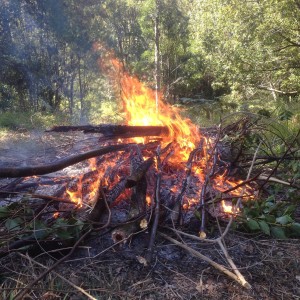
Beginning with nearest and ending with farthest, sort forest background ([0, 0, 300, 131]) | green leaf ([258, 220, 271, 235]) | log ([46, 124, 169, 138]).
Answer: green leaf ([258, 220, 271, 235]) < log ([46, 124, 169, 138]) < forest background ([0, 0, 300, 131])

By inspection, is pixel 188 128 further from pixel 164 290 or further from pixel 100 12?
pixel 100 12

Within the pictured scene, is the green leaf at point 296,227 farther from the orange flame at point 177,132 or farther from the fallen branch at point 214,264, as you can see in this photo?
the fallen branch at point 214,264

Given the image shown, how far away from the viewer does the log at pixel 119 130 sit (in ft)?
12.0

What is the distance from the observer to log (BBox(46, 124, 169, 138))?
367cm

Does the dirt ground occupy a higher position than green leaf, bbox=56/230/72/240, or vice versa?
green leaf, bbox=56/230/72/240

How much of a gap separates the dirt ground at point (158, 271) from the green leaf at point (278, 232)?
41 mm

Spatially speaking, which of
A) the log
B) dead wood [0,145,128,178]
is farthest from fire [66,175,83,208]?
the log

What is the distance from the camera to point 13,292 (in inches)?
64.6

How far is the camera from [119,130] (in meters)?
3.77

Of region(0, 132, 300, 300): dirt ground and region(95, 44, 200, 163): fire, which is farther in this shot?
region(95, 44, 200, 163): fire

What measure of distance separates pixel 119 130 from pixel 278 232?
232cm

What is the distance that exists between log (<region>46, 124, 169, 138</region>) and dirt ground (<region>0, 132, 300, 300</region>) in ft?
5.72

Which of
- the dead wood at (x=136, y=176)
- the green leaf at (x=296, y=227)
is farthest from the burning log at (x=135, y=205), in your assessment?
the green leaf at (x=296, y=227)

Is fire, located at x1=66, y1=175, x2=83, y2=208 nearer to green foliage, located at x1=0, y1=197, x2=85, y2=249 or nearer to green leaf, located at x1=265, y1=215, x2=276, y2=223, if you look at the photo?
green foliage, located at x1=0, y1=197, x2=85, y2=249
